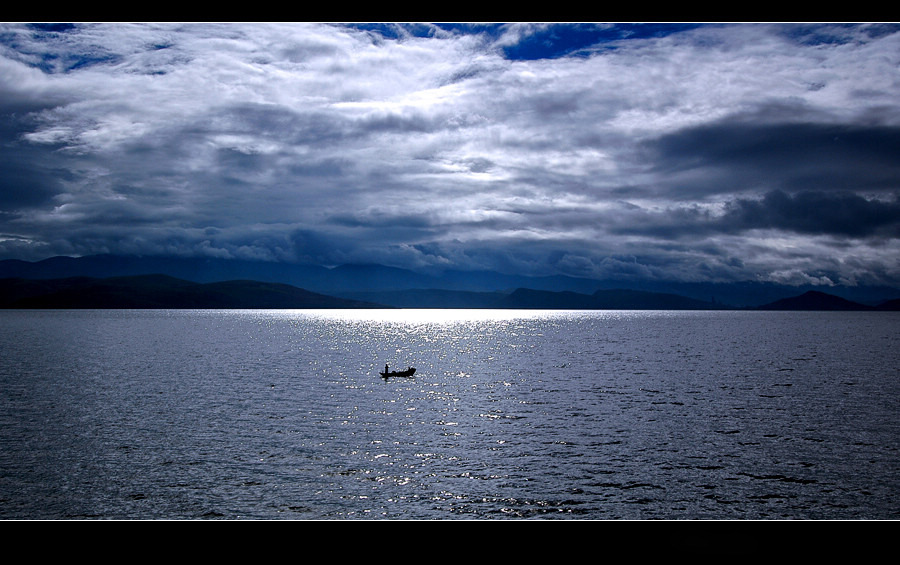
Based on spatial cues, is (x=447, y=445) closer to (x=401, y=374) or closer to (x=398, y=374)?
(x=398, y=374)

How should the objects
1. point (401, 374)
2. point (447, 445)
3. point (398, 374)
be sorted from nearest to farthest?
point (447, 445) → point (398, 374) → point (401, 374)

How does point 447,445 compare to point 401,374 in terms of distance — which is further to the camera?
point 401,374

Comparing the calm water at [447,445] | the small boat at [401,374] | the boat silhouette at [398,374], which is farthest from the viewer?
the small boat at [401,374]

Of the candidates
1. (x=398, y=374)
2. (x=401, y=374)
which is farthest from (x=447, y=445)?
(x=401, y=374)

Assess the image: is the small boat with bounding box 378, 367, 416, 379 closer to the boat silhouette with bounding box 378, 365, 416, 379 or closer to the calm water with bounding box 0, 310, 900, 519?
the boat silhouette with bounding box 378, 365, 416, 379

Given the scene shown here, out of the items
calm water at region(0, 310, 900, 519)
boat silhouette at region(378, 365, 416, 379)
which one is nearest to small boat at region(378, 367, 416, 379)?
boat silhouette at region(378, 365, 416, 379)

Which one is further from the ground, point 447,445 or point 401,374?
point 447,445

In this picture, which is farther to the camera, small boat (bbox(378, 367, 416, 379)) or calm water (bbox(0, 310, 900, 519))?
small boat (bbox(378, 367, 416, 379))

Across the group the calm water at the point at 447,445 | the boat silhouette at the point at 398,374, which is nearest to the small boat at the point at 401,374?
the boat silhouette at the point at 398,374

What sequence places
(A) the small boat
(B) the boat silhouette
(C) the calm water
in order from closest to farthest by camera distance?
(C) the calm water < (B) the boat silhouette < (A) the small boat

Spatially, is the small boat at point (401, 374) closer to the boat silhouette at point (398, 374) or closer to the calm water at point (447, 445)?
the boat silhouette at point (398, 374)

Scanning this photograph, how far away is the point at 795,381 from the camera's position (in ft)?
212

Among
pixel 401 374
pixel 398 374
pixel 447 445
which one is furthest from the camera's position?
pixel 401 374
